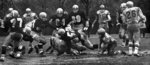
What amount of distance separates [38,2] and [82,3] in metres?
7.32

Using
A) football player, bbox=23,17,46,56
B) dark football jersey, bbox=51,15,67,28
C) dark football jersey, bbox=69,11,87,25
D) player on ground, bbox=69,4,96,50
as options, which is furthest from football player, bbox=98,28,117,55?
football player, bbox=23,17,46,56

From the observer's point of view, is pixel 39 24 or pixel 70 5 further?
pixel 70 5

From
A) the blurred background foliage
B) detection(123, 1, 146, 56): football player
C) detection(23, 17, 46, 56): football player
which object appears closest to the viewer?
detection(123, 1, 146, 56): football player

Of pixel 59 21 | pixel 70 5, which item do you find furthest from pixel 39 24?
pixel 70 5

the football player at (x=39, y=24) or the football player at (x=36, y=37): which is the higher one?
the football player at (x=39, y=24)

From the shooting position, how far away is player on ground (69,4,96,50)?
16611 millimetres

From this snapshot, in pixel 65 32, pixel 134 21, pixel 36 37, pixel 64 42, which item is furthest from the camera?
pixel 36 37

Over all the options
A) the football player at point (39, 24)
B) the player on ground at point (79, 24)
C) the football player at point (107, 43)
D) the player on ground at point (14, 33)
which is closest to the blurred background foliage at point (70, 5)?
the player on ground at point (79, 24)

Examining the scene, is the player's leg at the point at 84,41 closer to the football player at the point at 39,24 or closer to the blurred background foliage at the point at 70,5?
the football player at the point at 39,24

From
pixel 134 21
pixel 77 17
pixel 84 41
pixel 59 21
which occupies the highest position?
pixel 77 17

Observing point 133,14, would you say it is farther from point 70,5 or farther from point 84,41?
point 70,5

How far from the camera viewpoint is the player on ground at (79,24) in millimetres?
16611

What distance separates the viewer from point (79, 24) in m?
16.8

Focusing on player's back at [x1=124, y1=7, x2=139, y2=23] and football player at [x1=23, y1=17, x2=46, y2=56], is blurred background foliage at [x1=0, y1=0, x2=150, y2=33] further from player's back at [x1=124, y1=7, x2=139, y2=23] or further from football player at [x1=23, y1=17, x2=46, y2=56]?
player's back at [x1=124, y1=7, x2=139, y2=23]
